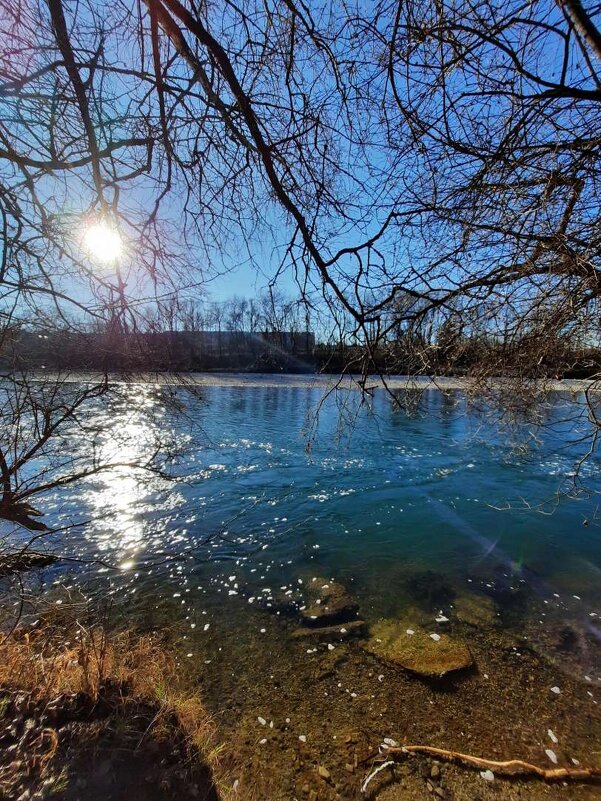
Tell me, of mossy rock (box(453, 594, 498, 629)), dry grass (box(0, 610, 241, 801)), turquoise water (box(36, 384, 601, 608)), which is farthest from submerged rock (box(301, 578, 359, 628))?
dry grass (box(0, 610, 241, 801))

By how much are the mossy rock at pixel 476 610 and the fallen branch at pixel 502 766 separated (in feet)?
5.96

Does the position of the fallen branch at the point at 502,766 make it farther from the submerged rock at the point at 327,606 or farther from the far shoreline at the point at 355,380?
the far shoreline at the point at 355,380

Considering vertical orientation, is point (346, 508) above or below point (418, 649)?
below

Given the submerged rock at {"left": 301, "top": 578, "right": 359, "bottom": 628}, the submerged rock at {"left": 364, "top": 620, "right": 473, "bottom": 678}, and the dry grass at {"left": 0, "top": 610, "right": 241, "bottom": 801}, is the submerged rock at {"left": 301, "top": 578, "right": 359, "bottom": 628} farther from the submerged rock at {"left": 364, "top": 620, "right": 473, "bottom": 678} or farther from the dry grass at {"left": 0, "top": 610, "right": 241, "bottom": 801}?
the dry grass at {"left": 0, "top": 610, "right": 241, "bottom": 801}

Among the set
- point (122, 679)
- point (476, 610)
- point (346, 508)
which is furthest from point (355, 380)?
point (346, 508)

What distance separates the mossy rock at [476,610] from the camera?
481 cm

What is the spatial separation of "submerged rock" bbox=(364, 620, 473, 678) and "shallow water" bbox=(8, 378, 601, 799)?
0.14 m

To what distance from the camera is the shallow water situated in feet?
10.8

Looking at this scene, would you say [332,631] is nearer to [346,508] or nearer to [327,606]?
[327,606]

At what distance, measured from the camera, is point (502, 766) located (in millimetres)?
2932

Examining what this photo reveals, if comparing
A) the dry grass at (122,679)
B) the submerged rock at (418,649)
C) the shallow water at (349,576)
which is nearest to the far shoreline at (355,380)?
the shallow water at (349,576)

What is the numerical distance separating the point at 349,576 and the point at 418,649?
1.75 meters

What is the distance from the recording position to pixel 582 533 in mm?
7527

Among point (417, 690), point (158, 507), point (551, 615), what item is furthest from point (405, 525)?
point (158, 507)
